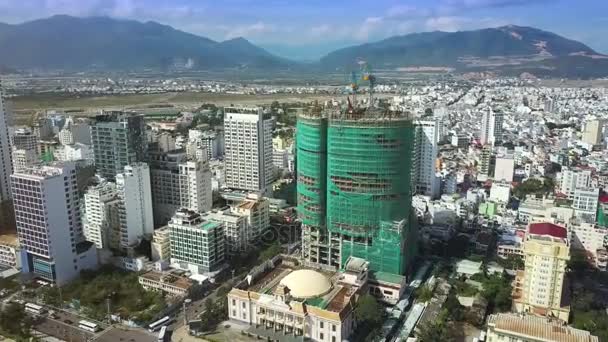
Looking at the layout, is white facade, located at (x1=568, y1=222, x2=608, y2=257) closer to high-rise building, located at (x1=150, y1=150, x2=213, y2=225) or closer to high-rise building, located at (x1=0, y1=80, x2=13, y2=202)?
high-rise building, located at (x1=150, y1=150, x2=213, y2=225)

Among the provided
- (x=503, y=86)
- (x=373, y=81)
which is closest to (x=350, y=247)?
(x=373, y=81)

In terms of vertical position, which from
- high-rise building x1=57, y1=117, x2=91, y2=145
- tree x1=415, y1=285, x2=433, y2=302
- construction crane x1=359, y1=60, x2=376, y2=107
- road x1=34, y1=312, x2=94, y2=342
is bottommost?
road x1=34, y1=312, x2=94, y2=342

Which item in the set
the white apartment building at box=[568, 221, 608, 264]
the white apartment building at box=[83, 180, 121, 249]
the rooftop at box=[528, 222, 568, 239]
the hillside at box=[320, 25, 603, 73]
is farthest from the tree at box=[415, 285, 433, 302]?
the hillside at box=[320, 25, 603, 73]

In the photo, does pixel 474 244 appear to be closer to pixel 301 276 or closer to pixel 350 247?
pixel 350 247

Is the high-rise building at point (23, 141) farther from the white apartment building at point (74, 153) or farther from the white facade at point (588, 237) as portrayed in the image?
the white facade at point (588, 237)

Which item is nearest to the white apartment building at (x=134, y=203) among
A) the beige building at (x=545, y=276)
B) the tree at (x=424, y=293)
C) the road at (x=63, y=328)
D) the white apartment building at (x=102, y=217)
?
the white apartment building at (x=102, y=217)
